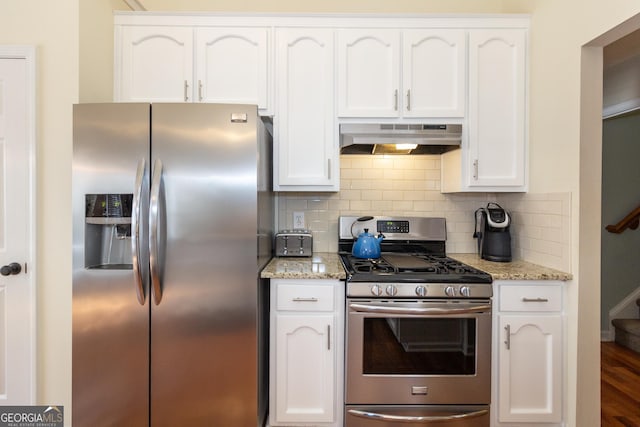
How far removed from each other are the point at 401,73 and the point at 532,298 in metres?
1.47

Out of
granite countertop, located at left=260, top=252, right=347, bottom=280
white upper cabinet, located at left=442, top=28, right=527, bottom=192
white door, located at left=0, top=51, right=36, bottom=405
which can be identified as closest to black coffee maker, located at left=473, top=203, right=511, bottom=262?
white upper cabinet, located at left=442, top=28, right=527, bottom=192

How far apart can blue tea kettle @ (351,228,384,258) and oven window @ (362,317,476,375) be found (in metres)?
0.53

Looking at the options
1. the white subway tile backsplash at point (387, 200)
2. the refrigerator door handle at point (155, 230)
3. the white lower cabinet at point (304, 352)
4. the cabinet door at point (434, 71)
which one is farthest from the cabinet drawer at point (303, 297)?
the cabinet door at point (434, 71)

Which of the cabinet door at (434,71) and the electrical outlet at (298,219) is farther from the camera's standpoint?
the electrical outlet at (298,219)

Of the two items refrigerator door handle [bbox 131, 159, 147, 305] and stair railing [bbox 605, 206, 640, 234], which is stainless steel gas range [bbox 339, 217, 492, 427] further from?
stair railing [bbox 605, 206, 640, 234]

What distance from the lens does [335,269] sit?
182 cm

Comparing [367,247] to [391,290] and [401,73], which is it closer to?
[391,290]

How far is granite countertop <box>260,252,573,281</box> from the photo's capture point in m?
1.72

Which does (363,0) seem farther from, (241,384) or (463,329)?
(241,384)

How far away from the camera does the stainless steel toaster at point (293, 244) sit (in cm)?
219

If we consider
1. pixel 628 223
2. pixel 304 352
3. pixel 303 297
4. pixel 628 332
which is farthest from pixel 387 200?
pixel 628 332

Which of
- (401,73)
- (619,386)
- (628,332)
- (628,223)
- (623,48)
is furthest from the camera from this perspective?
Result: (628,223)

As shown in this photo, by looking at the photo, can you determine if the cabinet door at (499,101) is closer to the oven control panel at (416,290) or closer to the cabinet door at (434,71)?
the cabinet door at (434,71)

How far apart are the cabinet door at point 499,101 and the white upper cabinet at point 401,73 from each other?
0.29ft
